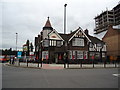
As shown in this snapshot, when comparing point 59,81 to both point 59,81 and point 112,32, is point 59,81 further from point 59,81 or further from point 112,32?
point 112,32

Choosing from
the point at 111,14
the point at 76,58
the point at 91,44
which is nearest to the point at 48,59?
the point at 76,58

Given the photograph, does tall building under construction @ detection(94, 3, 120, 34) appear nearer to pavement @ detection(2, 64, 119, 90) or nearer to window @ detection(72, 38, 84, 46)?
window @ detection(72, 38, 84, 46)

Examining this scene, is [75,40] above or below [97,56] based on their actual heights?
above

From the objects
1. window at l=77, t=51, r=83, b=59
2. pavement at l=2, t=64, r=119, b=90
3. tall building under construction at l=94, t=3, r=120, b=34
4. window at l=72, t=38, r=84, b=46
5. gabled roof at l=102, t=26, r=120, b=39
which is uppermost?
tall building under construction at l=94, t=3, r=120, b=34

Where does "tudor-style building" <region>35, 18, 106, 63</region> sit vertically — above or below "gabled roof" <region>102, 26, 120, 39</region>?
below

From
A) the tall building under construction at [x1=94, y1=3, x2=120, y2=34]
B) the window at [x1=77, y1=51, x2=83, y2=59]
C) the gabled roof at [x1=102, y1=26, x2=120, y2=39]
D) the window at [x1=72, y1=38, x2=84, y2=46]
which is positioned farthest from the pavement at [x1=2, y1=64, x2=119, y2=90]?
the tall building under construction at [x1=94, y1=3, x2=120, y2=34]

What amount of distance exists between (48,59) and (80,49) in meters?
8.84

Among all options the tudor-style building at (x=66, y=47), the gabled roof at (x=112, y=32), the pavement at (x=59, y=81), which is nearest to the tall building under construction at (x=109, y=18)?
the gabled roof at (x=112, y=32)

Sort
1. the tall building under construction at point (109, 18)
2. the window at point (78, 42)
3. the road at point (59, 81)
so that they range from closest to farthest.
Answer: the road at point (59, 81), the window at point (78, 42), the tall building under construction at point (109, 18)

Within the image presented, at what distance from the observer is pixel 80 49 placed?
3625cm

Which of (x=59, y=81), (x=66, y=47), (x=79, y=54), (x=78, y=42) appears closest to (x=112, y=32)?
(x=78, y=42)

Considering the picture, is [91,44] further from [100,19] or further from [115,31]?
[100,19]

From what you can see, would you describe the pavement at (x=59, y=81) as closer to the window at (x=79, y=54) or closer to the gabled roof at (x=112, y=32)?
the window at (x=79, y=54)

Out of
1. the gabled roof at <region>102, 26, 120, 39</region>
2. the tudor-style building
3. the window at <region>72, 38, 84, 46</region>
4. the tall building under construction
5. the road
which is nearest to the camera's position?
the road
